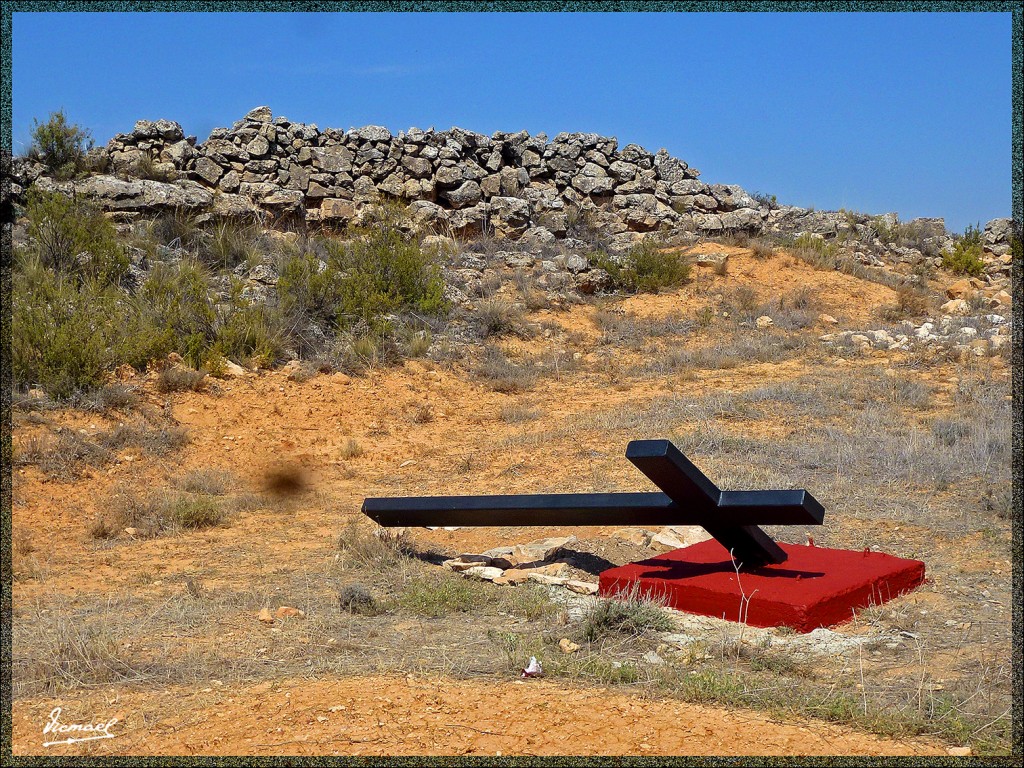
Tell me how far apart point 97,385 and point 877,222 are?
18.4m

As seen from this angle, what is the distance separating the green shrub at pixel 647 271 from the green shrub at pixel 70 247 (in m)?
7.90

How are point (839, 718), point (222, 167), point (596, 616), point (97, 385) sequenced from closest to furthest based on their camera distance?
point (839, 718) → point (596, 616) → point (97, 385) → point (222, 167)

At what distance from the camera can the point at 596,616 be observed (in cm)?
412

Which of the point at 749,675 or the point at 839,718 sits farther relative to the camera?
the point at 749,675

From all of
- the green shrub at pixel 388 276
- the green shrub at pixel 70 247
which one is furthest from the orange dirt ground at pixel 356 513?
the green shrub at pixel 70 247

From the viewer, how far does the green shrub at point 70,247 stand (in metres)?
12.0

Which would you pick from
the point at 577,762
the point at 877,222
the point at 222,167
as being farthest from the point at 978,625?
the point at 877,222

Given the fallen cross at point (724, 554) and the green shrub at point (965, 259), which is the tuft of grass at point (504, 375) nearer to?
the fallen cross at point (724, 554)

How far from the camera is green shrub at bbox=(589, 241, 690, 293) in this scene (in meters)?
16.4

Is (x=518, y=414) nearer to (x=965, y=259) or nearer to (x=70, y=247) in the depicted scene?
(x=70, y=247)

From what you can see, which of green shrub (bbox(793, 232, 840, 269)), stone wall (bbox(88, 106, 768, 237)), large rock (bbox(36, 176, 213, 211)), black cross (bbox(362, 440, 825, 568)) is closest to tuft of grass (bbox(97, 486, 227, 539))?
black cross (bbox(362, 440, 825, 568))

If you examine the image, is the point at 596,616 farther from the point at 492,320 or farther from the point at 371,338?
the point at 492,320

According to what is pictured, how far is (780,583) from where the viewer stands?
4.39 meters

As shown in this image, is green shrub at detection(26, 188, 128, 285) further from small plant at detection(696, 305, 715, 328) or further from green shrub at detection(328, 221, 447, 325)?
small plant at detection(696, 305, 715, 328)
